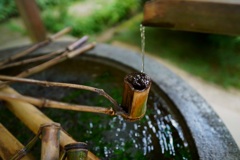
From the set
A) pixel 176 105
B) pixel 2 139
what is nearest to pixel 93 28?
pixel 176 105

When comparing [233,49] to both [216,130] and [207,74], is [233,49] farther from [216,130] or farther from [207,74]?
[216,130]

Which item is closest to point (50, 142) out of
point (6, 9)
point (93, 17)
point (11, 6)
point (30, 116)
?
point (30, 116)

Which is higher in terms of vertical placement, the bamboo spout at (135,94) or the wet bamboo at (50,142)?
the bamboo spout at (135,94)

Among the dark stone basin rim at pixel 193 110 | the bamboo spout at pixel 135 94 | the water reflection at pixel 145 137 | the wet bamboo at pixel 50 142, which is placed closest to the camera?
the bamboo spout at pixel 135 94

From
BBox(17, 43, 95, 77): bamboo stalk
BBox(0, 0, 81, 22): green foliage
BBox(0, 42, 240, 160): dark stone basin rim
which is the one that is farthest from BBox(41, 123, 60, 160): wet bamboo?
BBox(0, 0, 81, 22): green foliage

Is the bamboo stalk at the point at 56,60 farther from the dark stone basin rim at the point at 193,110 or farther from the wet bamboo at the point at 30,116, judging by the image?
the wet bamboo at the point at 30,116

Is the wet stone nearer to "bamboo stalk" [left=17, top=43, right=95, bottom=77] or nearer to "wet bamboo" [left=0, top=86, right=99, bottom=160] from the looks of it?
"wet bamboo" [left=0, top=86, right=99, bottom=160]

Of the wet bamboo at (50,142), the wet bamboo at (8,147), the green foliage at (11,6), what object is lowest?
the wet bamboo at (8,147)

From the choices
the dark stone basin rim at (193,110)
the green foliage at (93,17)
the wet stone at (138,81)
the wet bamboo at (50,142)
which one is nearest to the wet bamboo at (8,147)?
the wet bamboo at (50,142)
